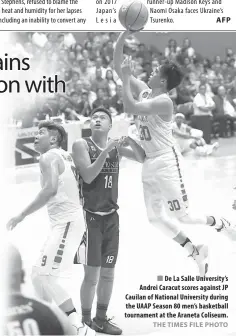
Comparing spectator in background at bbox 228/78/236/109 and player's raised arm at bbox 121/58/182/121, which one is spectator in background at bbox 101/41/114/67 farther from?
player's raised arm at bbox 121/58/182/121

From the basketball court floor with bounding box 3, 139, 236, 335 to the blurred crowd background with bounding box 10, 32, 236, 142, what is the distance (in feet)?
3.70

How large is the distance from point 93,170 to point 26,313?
181 cm

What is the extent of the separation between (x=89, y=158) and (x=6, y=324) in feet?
5.75

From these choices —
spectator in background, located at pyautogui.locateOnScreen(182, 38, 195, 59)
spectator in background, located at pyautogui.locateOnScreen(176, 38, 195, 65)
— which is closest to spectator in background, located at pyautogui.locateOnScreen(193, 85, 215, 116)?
spectator in background, located at pyautogui.locateOnScreen(176, 38, 195, 65)

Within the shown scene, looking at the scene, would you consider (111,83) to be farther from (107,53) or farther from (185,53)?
(185,53)

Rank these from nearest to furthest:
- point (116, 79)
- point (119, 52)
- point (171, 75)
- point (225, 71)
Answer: point (119, 52) < point (171, 75) < point (116, 79) < point (225, 71)

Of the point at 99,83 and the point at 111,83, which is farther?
the point at 99,83

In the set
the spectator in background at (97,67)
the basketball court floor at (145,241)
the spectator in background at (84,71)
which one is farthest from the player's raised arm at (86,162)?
the spectator in background at (84,71)

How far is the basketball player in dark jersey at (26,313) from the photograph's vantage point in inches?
147

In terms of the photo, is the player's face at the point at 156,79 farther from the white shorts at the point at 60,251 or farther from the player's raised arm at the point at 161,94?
the white shorts at the point at 60,251

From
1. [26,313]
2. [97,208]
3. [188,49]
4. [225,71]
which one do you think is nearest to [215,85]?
[225,71]

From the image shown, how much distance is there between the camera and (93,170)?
5.58m

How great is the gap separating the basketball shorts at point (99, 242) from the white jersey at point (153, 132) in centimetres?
99

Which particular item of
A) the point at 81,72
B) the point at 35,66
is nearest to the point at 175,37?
the point at 81,72
